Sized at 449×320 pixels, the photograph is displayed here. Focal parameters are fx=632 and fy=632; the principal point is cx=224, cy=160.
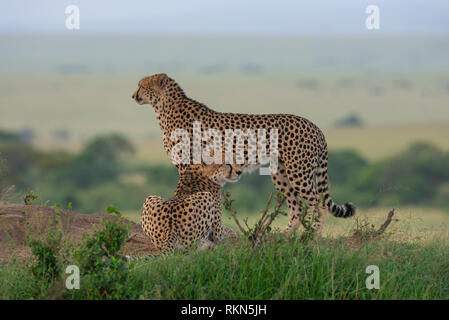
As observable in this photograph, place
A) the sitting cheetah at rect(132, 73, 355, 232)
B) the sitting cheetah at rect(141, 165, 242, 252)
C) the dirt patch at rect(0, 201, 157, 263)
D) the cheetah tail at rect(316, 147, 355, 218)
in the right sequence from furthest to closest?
the cheetah tail at rect(316, 147, 355, 218), the sitting cheetah at rect(132, 73, 355, 232), the dirt patch at rect(0, 201, 157, 263), the sitting cheetah at rect(141, 165, 242, 252)

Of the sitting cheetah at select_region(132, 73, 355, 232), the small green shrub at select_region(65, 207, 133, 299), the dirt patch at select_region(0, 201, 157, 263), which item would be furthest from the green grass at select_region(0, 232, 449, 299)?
the sitting cheetah at select_region(132, 73, 355, 232)

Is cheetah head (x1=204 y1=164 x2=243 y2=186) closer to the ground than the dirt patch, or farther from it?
farther from it

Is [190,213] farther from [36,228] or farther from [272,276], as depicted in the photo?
[36,228]

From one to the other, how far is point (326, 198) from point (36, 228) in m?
3.48

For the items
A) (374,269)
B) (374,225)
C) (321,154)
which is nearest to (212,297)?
(374,269)

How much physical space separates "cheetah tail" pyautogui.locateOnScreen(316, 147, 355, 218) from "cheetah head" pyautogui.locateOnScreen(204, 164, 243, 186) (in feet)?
4.48

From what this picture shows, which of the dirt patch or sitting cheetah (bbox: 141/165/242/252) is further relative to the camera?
the dirt patch

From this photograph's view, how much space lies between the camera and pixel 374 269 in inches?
205

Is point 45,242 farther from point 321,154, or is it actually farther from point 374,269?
A: point 321,154

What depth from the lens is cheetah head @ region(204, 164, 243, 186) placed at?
694 cm

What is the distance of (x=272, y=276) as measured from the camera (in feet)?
16.8

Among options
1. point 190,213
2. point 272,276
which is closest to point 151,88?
point 190,213

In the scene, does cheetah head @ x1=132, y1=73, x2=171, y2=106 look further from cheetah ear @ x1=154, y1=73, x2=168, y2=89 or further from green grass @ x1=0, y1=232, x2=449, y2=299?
green grass @ x1=0, y1=232, x2=449, y2=299

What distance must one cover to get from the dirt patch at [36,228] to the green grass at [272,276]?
1.05 m
